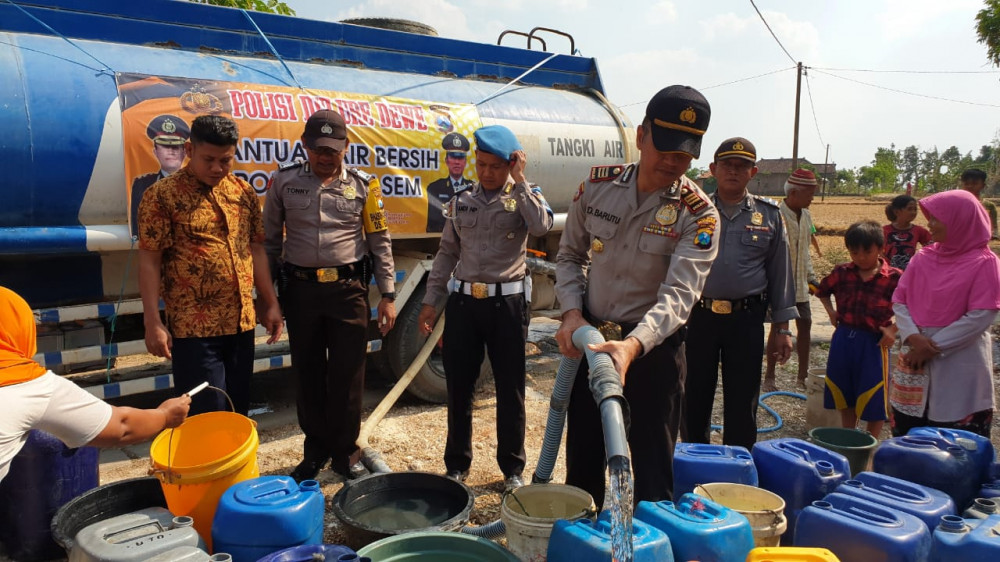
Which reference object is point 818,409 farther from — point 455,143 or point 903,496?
point 455,143

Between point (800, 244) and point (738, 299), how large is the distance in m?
2.56

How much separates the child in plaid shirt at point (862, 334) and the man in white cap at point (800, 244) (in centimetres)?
102

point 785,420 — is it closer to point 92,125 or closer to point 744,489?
point 744,489

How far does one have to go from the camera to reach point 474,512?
11.8 ft

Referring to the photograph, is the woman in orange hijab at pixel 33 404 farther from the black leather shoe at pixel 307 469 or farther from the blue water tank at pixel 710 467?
the blue water tank at pixel 710 467

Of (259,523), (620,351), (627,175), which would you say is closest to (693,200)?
(627,175)

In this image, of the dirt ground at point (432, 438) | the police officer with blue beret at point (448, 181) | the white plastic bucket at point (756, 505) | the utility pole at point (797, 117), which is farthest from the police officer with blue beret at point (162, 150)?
the utility pole at point (797, 117)

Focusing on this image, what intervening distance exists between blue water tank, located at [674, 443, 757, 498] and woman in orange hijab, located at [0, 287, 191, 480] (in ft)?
6.73

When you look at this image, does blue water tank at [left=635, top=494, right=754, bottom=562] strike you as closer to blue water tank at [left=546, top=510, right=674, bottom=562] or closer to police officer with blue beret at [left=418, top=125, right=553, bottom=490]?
blue water tank at [left=546, top=510, right=674, bottom=562]

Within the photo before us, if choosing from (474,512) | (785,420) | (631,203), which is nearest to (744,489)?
(631,203)

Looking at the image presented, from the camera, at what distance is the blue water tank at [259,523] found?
2.35 meters

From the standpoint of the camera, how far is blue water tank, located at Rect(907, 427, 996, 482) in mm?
2947

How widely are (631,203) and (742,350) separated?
1479 millimetres

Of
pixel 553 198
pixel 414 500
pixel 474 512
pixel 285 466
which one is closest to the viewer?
pixel 414 500
